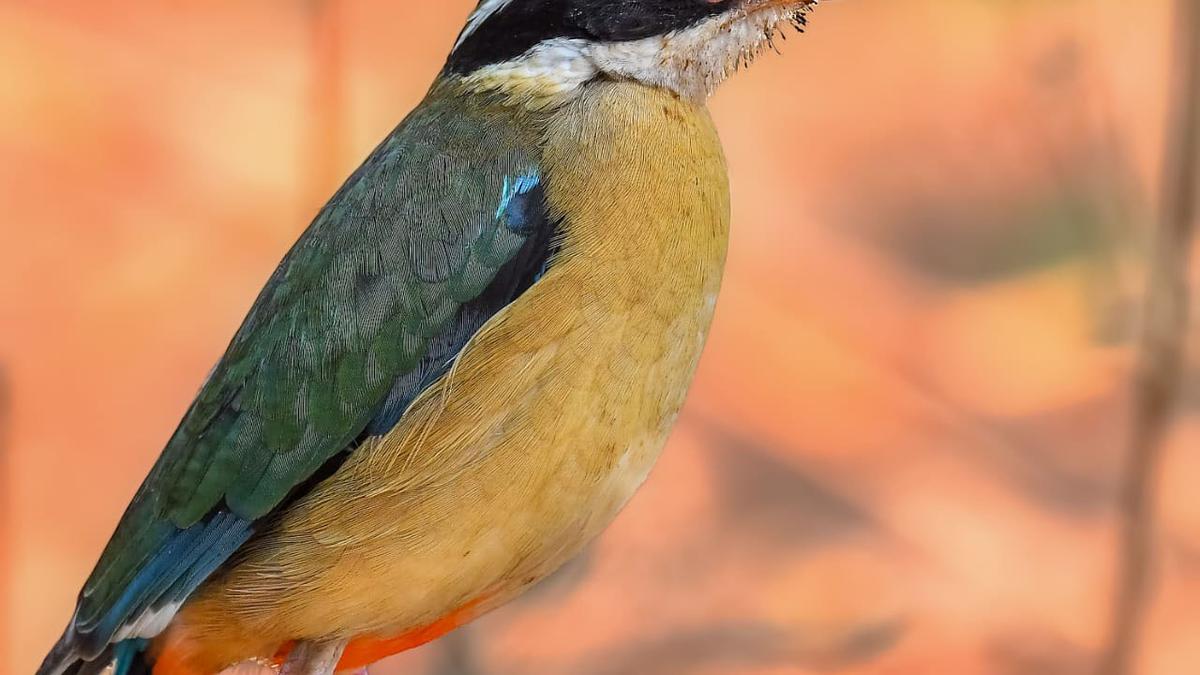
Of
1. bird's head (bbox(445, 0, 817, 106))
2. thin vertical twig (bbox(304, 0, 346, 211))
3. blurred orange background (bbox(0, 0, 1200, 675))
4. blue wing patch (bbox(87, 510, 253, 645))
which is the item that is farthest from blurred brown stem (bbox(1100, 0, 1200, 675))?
blue wing patch (bbox(87, 510, 253, 645))

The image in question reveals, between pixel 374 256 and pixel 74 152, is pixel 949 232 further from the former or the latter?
pixel 374 256

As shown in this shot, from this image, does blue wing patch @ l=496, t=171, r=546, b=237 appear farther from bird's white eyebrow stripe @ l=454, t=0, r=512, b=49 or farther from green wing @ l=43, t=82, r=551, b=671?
bird's white eyebrow stripe @ l=454, t=0, r=512, b=49

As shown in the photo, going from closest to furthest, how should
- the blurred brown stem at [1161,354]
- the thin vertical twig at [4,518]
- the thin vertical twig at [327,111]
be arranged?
the blurred brown stem at [1161,354] < the thin vertical twig at [327,111] < the thin vertical twig at [4,518]

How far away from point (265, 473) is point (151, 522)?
0.31 metres

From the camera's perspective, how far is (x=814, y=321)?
762 cm

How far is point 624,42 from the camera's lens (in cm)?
363

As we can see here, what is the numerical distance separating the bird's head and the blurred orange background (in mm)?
A: 2930

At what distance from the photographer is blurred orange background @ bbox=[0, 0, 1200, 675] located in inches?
272

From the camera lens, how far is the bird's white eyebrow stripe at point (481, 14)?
375cm

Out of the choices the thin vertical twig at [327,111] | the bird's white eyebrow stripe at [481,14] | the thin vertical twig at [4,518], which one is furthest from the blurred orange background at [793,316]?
the bird's white eyebrow stripe at [481,14]

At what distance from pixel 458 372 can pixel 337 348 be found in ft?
0.87

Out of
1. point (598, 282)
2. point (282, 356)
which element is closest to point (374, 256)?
point (282, 356)

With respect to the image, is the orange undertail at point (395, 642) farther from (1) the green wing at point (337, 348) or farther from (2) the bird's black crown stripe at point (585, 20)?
(2) the bird's black crown stripe at point (585, 20)

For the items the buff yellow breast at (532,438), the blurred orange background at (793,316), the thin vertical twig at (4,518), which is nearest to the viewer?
the buff yellow breast at (532,438)
